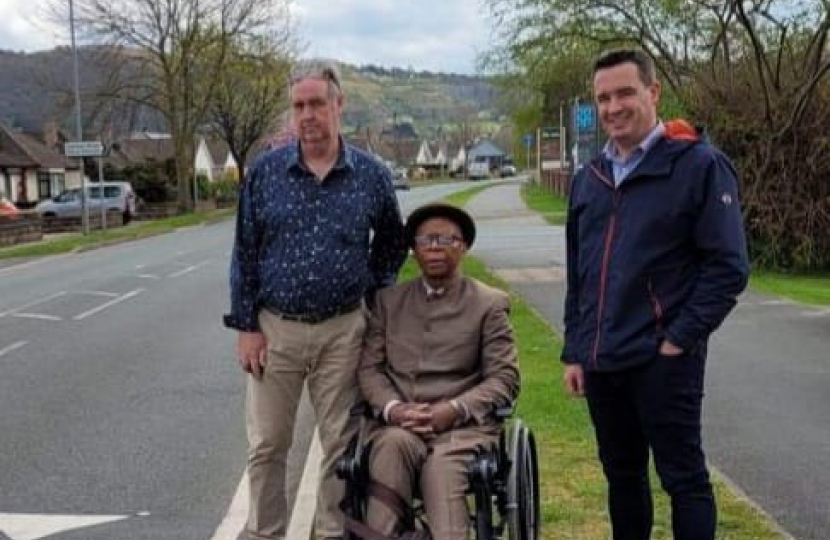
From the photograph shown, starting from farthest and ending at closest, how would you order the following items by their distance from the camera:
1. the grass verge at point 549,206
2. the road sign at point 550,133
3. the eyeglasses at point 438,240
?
the road sign at point 550,133 → the grass verge at point 549,206 → the eyeglasses at point 438,240

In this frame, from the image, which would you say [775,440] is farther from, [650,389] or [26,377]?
[26,377]

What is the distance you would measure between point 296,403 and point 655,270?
153 centimetres

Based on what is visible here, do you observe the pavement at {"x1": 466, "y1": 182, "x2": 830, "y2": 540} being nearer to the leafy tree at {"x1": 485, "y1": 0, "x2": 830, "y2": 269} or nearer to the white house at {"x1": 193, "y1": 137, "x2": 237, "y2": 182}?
the leafy tree at {"x1": 485, "y1": 0, "x2": 830, "y2": 269}

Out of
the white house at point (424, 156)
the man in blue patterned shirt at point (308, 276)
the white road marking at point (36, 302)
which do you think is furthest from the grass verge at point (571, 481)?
the white house at point (424, 156)

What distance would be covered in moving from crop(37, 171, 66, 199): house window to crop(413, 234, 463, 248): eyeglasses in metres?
66.3

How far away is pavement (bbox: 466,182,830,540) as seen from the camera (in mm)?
5828

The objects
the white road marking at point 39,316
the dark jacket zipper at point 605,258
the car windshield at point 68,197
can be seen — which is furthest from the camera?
the car windshield at point 68,197

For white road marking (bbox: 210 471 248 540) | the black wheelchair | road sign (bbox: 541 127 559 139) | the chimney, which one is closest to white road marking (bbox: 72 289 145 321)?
white road marking (bbox: 210 471 248 540)

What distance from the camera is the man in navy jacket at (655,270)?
3883 mm

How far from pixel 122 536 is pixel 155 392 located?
409 centimetres

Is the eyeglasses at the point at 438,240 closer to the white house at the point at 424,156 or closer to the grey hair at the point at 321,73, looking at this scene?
the grey hair at the point at 321,73

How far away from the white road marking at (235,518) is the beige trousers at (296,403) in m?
0.77

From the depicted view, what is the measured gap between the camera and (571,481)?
5.98 metres

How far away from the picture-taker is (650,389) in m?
4.00
